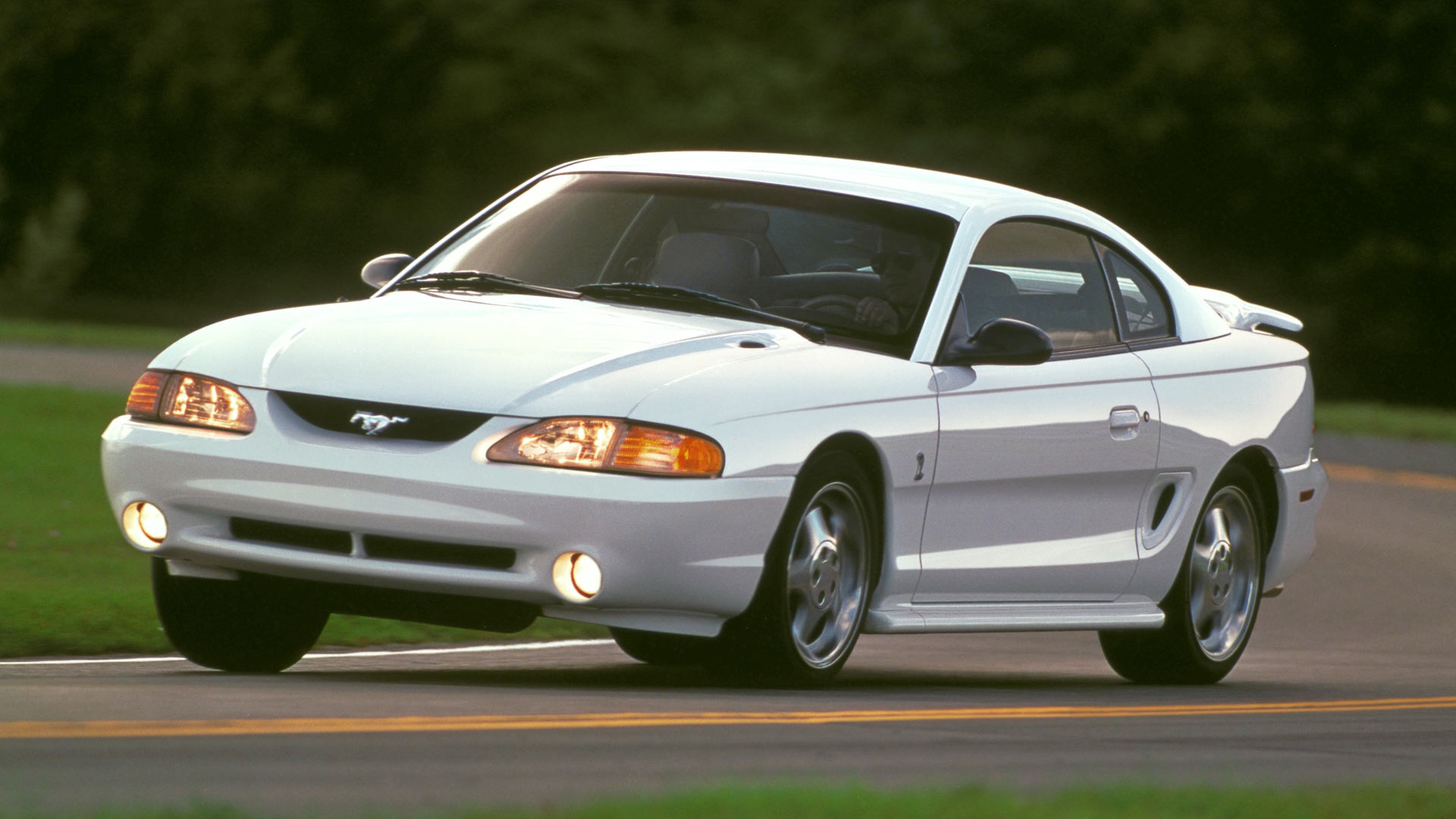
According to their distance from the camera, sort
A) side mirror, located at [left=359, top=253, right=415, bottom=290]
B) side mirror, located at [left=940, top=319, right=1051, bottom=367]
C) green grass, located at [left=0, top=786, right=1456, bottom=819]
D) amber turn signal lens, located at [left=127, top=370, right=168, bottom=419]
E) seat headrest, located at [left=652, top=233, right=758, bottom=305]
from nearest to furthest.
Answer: green grass, located at [left=0, top=786, right=1456, bottom=819] → amber turn signal lens, located at [left=127, top=370, right=168, bottom=419] → side mirror, located at [left=940, top=319, right=1051, bottom=367] → seat headrest, located at [left=652, top=233, right=758, bottom=305] → side mirror, located at [left=359, top=253, right=415, bottom=290]

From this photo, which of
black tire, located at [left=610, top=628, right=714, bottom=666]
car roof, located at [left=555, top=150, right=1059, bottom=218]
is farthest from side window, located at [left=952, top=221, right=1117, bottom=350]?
black tire, located at [left=610, top=628, right=714, bottom=666]

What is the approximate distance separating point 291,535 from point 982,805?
9.02ft

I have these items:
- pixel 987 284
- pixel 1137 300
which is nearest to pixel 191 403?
pixel 987 284

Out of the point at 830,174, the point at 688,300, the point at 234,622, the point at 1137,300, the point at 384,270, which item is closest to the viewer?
the point at 234,622

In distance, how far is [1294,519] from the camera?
10.3 metres

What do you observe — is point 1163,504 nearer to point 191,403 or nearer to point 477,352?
point 477,352

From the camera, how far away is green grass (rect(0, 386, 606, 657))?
31.1 feet

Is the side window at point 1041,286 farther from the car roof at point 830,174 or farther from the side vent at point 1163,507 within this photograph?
the side vent at point 1163,507

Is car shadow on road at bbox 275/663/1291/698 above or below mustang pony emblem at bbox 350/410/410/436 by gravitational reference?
below

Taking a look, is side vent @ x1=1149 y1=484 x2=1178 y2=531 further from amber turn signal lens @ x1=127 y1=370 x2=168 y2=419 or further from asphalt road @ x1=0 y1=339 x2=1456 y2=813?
amber turn signal lens @ x1=127 y1=370 x2=168 y2=419

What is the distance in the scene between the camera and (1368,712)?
8.51 m

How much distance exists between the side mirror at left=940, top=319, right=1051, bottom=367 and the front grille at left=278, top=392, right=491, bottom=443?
1.78m

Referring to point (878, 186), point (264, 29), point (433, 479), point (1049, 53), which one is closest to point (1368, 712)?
point (878, 186)

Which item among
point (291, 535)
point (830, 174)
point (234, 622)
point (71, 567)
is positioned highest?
point (830, 174)
